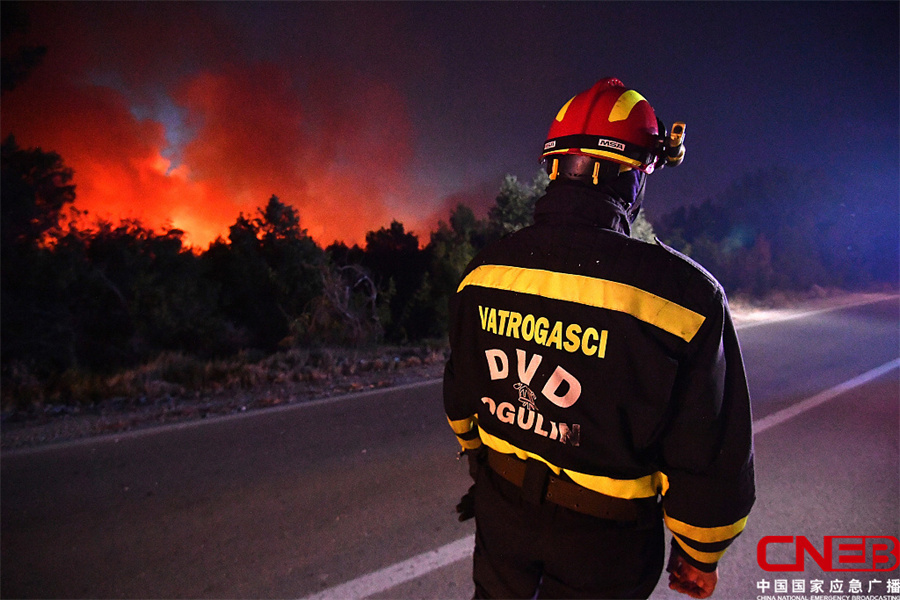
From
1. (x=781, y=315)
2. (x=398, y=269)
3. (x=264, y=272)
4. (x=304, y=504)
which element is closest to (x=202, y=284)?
(x=264, y=272)

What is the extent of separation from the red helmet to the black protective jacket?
7.2 inches

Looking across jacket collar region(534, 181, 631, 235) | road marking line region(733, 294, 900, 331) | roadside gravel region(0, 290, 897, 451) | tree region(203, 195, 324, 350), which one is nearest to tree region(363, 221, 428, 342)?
tree region(203, 195, 324, 350)

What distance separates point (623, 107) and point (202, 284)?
55.4 feet

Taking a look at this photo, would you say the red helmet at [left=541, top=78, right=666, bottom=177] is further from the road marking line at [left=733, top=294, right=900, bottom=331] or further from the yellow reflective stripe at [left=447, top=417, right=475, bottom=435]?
the road marking line at [left=733, top=294, right=900, bottom=331]

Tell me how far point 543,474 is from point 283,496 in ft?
8.66

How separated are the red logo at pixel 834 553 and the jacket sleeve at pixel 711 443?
6.35 ft

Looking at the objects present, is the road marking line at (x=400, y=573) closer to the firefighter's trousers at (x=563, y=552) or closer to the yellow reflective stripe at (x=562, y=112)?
the firefighter's trousers at (x=563, y=552)

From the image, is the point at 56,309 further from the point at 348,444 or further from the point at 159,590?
the point at 159,590

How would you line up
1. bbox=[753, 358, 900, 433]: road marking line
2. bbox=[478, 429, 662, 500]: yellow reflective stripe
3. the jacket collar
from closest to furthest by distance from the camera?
bbox=[478, 429, 662, 500]: yellow reflective stripe, the jacket collar, bbox=[753, 358, 900, 433]: road marking line

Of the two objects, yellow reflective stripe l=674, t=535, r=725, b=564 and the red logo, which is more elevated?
yellow reflective stripe l=674, t=535, r=725, b=564

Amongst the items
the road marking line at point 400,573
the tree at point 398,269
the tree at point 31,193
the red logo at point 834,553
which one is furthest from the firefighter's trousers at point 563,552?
the tree at point 31,193

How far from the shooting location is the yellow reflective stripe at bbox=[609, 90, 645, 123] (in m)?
1.67

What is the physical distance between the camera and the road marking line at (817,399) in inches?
198

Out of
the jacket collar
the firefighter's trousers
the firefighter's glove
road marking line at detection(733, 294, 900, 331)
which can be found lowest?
road marking line at detection(733, 294, 900, 331)
